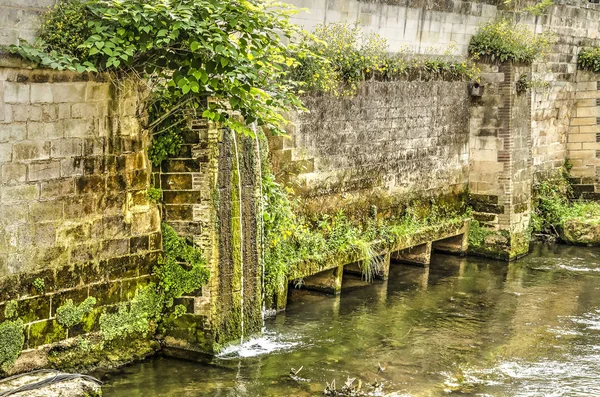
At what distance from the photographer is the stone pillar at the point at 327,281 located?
13352 mm

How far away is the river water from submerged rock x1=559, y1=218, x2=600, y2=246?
2.42 metres

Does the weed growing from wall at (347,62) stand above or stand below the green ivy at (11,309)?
above

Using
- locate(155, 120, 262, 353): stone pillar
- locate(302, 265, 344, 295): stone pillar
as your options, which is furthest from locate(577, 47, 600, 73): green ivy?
locate(155, 120, 262, 353): stone pillar

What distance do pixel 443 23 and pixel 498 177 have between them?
2.94 metres

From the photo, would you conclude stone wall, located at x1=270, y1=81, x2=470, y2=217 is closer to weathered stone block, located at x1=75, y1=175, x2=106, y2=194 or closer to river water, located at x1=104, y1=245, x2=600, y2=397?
river water, located at x1=104, y1=245, x2=600, y2=397

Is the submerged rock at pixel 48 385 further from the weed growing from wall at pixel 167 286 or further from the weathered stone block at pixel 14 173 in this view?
the weathered stone block at pixel 14 173

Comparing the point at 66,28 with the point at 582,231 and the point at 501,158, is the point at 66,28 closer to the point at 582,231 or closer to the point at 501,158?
the point at 501,158

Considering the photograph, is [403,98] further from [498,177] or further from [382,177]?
[498,177]

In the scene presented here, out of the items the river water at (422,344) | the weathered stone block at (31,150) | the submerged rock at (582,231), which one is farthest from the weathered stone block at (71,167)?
the submerged rock at (582,231)

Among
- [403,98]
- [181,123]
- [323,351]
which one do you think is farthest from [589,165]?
[181,123]

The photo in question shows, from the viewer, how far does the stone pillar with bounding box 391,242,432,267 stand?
15.6 m

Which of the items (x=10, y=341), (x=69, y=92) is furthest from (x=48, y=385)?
(x=69, y=92)

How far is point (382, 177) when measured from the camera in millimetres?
14664

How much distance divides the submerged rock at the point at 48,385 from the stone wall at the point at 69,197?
42 cm
